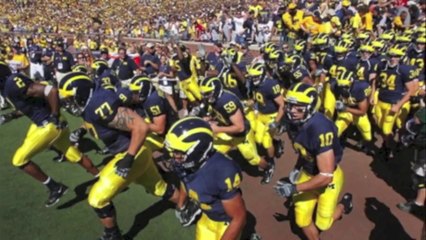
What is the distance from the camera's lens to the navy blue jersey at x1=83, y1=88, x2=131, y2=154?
4.89 m

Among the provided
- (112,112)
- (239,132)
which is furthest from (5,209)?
(239,132)

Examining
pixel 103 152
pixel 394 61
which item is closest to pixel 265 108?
pixel 394 61

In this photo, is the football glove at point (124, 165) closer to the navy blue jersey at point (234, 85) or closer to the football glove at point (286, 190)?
the football glove at point (286, 190)

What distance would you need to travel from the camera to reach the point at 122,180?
5.04 metres

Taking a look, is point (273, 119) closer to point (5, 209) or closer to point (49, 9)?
point (5, 209)

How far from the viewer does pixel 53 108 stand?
6.31 meters

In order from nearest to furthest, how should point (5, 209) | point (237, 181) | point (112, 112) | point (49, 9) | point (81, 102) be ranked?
point (237, 181), point (112, 112), point (81, 102), point (5, 209), point (49, 9)

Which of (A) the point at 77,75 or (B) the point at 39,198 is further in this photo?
(B) the point at 39,198

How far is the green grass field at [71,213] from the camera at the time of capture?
5734mm

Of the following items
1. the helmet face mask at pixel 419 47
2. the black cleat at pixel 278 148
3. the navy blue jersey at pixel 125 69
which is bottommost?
the black cleat at pixel 278 148

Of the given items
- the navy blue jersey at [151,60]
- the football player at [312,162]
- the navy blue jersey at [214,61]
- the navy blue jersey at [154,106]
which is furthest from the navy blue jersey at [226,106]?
the navy blue jersey at [151,60]

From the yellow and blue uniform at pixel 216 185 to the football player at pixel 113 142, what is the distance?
1.39 meters

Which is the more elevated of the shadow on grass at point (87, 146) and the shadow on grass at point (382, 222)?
the shadow on grass at point (382, 222)

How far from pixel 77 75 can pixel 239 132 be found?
2.51m
